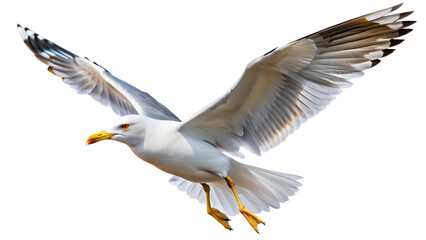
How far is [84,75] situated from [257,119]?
2082 mm

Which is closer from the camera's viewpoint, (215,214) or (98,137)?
(98,137)

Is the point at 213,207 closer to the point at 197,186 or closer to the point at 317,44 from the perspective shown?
the point at 197,186

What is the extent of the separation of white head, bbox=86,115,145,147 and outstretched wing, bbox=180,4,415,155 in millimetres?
348

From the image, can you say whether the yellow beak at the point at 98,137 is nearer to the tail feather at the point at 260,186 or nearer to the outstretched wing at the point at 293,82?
the outstretched wing at the point at 293,82

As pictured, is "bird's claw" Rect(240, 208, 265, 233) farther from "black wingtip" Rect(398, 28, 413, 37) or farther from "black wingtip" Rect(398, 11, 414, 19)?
"black wingtip" Rect(398, 11, 414, 19)

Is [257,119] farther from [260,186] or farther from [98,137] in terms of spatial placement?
[98,137]

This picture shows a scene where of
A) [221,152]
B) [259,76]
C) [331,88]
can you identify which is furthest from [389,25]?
[221,152]

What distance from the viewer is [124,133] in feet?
18.2

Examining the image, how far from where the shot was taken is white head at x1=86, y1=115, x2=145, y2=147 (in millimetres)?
5535

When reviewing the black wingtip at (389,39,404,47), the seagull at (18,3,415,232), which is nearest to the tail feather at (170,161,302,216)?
the seagull at (18,3,415,232)

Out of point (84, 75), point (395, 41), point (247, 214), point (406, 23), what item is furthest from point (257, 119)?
point (84, 75)

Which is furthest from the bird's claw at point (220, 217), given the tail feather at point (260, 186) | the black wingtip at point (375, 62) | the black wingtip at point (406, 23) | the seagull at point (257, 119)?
the black wingtip at point (406, 23)

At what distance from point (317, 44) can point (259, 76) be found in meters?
0.49

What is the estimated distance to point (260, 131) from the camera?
5738mm
